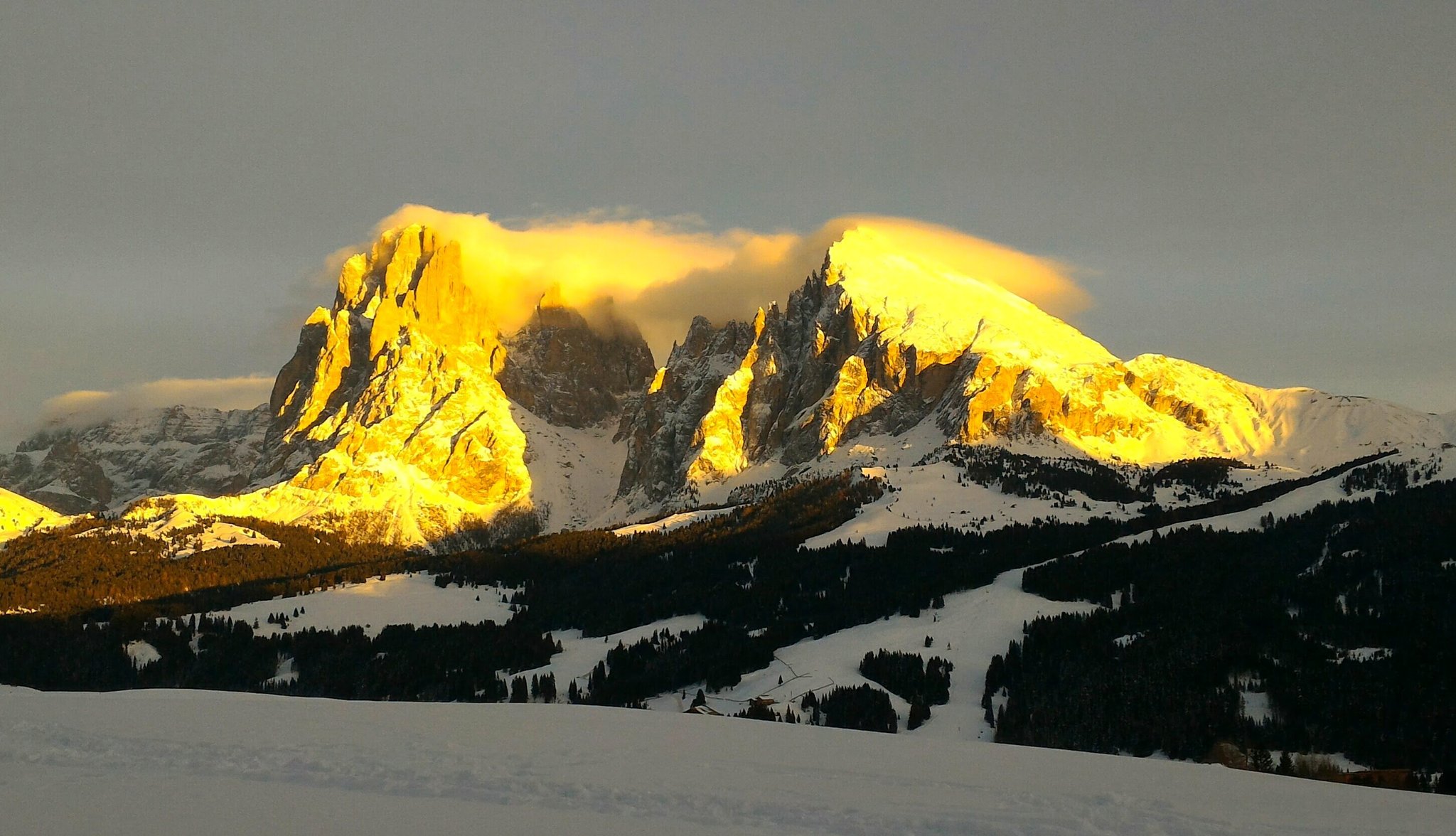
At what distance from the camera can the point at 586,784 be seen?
64.0ft

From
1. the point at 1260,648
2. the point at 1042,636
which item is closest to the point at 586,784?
the point at 1260,648

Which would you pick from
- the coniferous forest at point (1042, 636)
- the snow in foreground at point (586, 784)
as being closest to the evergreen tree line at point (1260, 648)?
the coniferous forest at point (1042, 636)

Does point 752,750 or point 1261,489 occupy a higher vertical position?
point 1261,489

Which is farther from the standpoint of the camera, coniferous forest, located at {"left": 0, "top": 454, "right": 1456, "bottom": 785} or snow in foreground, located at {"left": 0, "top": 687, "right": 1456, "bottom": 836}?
coniferous forest, located at {"left": 0, "top": 454, "right": 1456, "bottom": 785}

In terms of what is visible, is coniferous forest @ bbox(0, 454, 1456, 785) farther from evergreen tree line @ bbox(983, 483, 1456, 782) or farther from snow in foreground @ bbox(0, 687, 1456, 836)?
snow in foreground @ bbox(0, 687, 1456, 836)

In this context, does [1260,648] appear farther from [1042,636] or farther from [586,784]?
[586,784]

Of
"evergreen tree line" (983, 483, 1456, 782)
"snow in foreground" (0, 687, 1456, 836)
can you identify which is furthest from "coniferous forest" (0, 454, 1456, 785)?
"snow in foreground" (0, 687, 1456, 836)

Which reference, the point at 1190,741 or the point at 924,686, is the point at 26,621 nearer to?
the point at 924,686

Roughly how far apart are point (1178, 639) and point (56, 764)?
79.3m

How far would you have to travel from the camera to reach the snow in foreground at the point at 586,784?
57.6 feet

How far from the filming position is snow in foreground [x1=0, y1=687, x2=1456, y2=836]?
57.6 ft

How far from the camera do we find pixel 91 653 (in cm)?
15612

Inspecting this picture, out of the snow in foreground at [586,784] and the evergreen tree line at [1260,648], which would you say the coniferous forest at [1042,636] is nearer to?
the evergreen tree line at [1260,648]

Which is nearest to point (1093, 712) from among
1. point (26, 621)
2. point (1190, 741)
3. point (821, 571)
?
point (1190, 741)
